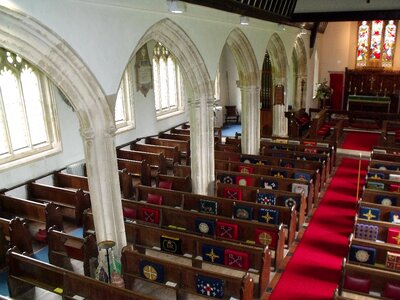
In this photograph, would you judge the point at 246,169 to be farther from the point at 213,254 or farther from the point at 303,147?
the point at 213,254

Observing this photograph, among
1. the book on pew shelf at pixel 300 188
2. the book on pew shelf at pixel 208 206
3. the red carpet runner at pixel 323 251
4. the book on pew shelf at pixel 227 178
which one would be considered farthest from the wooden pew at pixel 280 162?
the book on pew shelf at pixel 208 206

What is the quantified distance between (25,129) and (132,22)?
4773 mm

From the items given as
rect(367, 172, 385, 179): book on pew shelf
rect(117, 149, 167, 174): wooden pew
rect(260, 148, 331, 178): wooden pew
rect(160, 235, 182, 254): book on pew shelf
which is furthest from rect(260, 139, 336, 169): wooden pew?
rect(160, 235, 182, 254): book on pew shelf

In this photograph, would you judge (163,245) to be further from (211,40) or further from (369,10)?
(369,10)

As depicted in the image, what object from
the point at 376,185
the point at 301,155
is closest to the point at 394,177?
the point at 376,185

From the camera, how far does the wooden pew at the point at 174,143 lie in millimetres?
11836

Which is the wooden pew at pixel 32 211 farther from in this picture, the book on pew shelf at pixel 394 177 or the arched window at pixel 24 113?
the book on pew shelf at pixel 394 177

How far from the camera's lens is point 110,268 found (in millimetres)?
5590

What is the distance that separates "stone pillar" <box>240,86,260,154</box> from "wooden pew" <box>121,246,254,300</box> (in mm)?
6581

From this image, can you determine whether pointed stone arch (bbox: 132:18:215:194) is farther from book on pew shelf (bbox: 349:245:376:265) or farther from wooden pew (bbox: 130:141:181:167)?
book on pew shelf (bbox: 349:245:376:265)

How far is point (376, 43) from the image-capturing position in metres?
18.9

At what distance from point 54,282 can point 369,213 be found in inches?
215

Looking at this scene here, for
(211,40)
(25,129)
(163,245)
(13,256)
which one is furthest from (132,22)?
(25,129)

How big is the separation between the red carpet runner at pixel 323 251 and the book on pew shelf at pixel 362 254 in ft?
2.00
